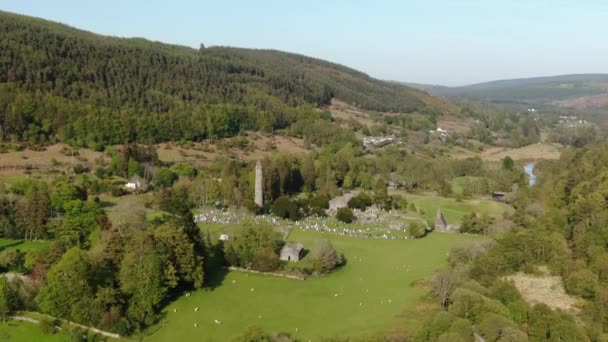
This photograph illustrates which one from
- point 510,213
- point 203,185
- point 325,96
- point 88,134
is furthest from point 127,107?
point 325,96

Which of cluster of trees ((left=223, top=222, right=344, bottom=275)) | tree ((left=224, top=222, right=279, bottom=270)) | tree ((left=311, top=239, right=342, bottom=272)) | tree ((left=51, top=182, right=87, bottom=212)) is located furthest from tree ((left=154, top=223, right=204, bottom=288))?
tree ((left=51, top=182, right=87, bottom=212))

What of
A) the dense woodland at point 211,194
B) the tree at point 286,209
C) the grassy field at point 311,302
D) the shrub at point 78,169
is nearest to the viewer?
the grassy field at point 311,302

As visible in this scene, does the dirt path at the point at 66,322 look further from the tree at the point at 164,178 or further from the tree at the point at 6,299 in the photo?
the tree at the point at 164,178

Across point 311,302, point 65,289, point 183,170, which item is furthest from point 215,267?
point 183,170

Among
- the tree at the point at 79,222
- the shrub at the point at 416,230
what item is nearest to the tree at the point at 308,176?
the shrub at the point at 416,230

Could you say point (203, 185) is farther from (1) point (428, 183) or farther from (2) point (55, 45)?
(2) point (55, 45)
